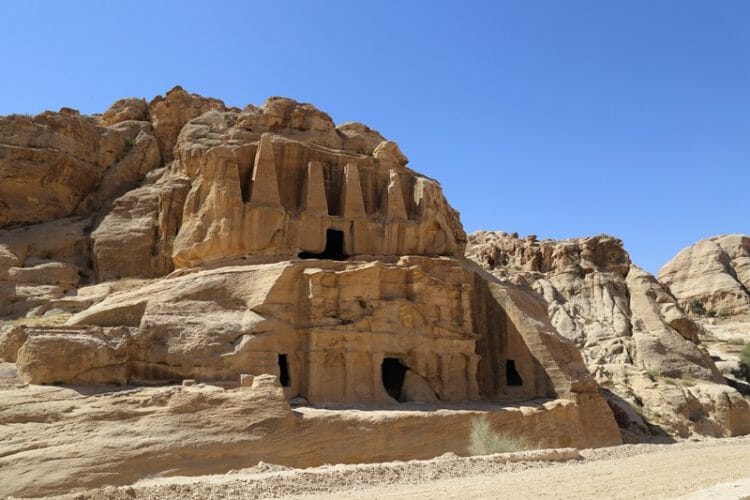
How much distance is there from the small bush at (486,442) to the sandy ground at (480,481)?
1.85 meters

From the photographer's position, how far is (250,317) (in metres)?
22.9

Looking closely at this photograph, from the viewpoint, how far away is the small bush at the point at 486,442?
21250mm

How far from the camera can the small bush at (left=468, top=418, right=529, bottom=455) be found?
21250 mm

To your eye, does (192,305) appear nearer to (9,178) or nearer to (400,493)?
(400,493)

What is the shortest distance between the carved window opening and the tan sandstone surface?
12 centimetres

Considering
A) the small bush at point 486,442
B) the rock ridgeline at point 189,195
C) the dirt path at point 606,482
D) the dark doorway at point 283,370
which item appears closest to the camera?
the dirt path at point 606,482

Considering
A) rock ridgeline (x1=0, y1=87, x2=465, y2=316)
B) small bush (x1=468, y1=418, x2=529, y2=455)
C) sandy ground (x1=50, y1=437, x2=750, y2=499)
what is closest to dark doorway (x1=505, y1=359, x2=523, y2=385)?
rock ridgeline (x1=0, y1=87, x2=465, y2=316)

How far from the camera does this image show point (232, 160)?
27.7 m

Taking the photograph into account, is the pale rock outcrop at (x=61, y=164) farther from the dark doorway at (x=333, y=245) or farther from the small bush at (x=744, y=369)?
the small bush at (x=744, y=369)

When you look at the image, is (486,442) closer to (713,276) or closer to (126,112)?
(126,112)

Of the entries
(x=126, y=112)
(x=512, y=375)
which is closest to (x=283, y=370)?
(x=512, y=375)

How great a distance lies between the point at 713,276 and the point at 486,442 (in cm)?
6257

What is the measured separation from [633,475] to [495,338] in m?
13.0

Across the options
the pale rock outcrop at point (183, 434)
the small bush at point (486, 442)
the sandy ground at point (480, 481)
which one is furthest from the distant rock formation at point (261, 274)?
the sandy ground at point (480, 481)
